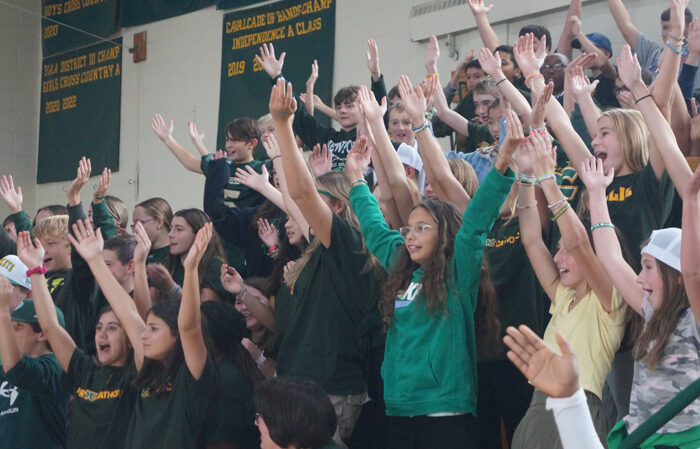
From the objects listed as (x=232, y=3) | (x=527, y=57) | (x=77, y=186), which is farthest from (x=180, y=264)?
(x=232, y=3)

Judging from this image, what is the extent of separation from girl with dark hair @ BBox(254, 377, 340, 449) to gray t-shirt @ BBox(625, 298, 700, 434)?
95 centimetres

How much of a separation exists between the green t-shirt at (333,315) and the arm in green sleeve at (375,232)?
0.25ft

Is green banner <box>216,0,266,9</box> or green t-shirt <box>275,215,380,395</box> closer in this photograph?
green t-shirt <box>275,215,380,395</box>

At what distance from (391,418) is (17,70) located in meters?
7.80

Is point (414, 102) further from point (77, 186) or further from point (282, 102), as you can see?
point (77, 186)

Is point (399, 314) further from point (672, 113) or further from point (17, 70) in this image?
point (17, 70)

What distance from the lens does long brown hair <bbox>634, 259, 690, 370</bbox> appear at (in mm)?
2334

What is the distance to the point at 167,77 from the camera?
28.6 feet

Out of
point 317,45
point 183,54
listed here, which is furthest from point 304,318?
point 183,54

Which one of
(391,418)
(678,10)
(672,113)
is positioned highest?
(678,10)

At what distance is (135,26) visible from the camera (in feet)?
29.5

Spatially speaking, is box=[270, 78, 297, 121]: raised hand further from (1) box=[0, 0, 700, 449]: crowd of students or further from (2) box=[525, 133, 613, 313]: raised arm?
(2) box=[525, 133, 613, 313]: raised arm

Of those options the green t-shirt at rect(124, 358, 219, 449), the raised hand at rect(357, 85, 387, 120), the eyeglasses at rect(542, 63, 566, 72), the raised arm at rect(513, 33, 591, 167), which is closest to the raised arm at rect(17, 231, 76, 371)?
the green t-shirt at rect(124, 358, 219, 449)

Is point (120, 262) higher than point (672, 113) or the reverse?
the reverse
